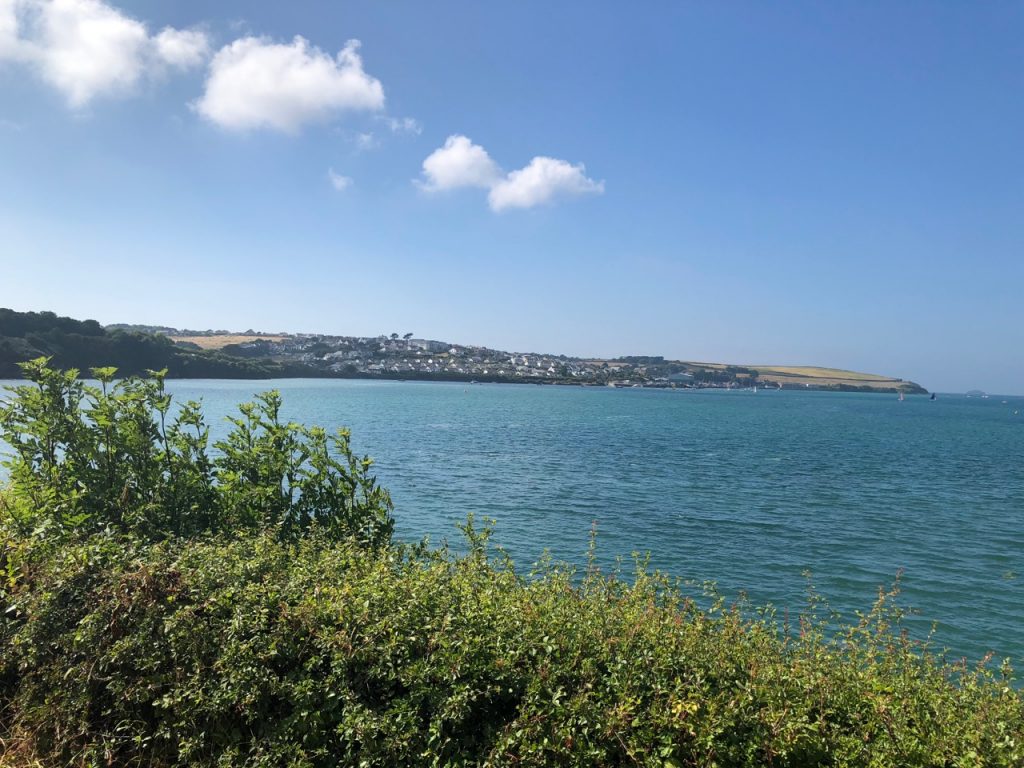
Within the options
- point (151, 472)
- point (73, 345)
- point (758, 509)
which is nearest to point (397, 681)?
point (151, 472)

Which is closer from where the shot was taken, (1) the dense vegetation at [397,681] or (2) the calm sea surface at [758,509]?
(1) the dense vegetation at [397,681]

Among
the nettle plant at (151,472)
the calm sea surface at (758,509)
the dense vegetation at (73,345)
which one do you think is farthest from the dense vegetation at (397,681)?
the dense vegetation at (73,345)

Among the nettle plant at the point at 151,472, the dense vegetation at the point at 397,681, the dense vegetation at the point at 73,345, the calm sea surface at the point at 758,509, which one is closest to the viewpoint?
the dense vegetation at the point at 397,681

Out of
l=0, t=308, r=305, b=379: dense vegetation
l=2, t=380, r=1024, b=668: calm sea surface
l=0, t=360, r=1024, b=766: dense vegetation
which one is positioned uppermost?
l=0, t=308, r=305, b=379: dense vegetation

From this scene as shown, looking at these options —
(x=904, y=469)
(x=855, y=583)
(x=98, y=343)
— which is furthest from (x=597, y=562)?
(x=98, y=343)

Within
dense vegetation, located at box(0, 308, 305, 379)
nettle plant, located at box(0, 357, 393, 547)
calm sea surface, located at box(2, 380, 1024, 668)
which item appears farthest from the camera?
dense vegetation, located at box(0, 308, 305, 379)

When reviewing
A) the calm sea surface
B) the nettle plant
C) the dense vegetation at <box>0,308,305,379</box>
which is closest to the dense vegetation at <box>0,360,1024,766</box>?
the nettle plant

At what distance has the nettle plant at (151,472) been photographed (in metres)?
9.70

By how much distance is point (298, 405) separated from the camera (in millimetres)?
105438

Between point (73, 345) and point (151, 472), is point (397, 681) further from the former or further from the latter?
point (73, 345)

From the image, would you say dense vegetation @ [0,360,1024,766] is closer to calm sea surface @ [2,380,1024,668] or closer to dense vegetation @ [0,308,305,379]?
calm sea surface @ [2,380,1024,668]

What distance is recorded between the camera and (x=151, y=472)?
34.2ft

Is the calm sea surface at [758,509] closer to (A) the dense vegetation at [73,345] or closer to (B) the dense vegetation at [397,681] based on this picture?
(B) the dense vegetation at [397,681]

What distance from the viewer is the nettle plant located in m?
9.70
